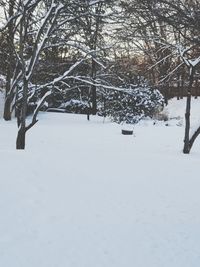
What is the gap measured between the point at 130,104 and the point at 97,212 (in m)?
19.5

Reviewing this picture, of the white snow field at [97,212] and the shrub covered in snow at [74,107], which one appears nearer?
the white snow field at [97,212]

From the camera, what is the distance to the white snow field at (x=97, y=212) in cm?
420

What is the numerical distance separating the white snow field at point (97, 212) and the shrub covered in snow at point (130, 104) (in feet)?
48.4

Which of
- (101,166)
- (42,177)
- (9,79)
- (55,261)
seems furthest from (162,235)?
(9,79)

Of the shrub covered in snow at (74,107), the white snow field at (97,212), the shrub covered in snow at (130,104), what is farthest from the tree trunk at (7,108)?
the white snow field at (97,212)

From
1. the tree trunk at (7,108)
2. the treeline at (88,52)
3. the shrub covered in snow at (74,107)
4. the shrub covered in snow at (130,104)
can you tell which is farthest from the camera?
the shrub covered in snow at (74,107)

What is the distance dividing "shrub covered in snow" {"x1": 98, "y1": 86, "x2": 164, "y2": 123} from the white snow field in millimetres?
14758

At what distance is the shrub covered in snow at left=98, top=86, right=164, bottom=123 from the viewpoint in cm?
2414

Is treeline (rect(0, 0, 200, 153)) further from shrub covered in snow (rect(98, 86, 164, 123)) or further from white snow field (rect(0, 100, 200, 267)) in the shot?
white snow field (rect(0, 100, 200, 267))

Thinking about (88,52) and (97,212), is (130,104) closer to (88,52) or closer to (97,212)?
(88,52)

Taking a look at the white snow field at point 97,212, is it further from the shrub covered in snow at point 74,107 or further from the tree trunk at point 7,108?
the shrub covered in snow at point 74,107

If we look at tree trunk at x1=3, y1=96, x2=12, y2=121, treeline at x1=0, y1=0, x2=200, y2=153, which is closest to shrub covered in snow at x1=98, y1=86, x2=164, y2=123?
treeline at x1=0, y1=0, x2=200, y2=153

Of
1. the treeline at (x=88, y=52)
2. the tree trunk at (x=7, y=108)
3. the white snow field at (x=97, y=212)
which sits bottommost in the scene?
the white snow field at (x=97, y=212)

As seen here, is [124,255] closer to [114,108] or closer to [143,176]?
[143,176]
